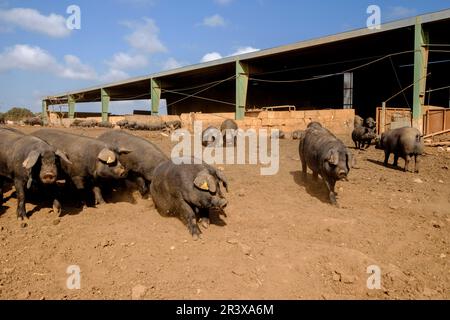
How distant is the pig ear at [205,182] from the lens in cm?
468

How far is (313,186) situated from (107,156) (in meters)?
4.23

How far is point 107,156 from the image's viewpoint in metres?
6.30

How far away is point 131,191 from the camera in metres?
7.26

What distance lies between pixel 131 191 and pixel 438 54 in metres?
16.1

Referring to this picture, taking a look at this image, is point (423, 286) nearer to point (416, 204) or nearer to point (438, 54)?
point (416, 204)

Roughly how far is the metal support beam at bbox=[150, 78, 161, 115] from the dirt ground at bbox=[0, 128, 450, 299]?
1660 centimetres

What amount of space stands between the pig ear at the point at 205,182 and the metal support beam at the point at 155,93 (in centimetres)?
1895

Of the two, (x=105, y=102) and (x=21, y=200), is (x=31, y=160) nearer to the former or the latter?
(x=21, y=200)

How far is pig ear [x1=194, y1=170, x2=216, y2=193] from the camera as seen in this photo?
4684 mm

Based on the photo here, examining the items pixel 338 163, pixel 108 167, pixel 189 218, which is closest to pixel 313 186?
pixel 338 163

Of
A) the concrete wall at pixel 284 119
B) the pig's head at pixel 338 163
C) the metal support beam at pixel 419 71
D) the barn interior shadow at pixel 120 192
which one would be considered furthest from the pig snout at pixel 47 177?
the concrete wall at pixel 284 119

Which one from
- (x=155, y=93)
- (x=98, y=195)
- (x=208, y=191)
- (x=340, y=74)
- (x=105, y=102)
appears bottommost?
(x=98, y=195)

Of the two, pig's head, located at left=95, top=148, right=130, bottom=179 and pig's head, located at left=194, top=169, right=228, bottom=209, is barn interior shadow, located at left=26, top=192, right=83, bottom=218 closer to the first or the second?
pig's head, located at left=95, top=148, right=130, bottom=179

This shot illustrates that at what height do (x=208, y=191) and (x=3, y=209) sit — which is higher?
(x=208, y=191)
